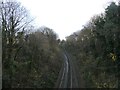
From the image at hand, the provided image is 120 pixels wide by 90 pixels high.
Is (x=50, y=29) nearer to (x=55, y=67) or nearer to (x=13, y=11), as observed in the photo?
(x=55, y=67)

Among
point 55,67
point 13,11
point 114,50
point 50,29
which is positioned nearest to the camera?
point 13,11

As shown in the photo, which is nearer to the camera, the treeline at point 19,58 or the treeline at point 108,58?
the treeline at point 19,58

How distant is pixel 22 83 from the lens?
3744 centimetres

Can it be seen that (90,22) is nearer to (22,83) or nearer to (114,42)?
(114,42)

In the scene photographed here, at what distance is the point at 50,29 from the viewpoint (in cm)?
9575

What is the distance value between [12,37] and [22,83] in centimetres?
815

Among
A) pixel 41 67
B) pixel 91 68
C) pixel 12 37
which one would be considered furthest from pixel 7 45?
pixel 91 68

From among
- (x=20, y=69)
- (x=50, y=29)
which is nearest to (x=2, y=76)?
(x=20, y=69)

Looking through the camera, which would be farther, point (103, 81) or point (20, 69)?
point (103, 81)

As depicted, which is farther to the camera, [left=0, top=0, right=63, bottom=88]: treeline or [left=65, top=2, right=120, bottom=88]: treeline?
[left=65, top=2, right=120, bottom=88]: treeline

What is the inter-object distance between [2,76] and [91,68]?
24499 mm

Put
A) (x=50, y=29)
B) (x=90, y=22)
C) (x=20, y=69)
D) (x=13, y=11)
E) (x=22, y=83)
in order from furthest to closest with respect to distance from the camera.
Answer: (x=50, y=29) < (x=90, y=22) < (x=13, y=11) < (x=20, y=69) < (x=22, y=83)

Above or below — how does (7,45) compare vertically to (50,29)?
below

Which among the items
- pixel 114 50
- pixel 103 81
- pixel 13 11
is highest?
pixel 13 11
